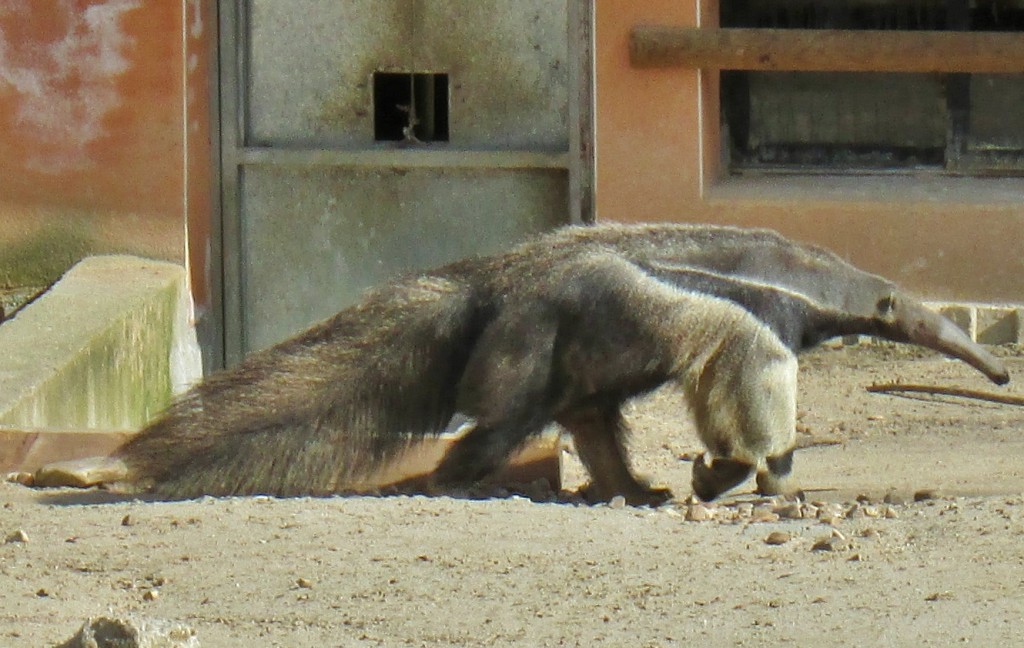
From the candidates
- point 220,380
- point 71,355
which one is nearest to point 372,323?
point 220,380

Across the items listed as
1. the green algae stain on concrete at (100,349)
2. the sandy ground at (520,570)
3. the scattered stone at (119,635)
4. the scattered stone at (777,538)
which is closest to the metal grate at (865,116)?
the green algae stain on concrete at (100,349)

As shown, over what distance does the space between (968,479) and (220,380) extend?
9.48 ft

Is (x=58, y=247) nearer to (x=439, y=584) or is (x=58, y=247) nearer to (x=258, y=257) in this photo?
(x=258, y=257)

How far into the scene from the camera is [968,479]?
6934 millimetres

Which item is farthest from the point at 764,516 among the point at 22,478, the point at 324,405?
the point at 22,478

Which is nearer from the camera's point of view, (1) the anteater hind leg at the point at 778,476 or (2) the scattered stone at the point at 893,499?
(2) the scattered stone at the point at 893,499

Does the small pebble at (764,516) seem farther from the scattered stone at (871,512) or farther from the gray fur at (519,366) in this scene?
the gray fur at (519,366)

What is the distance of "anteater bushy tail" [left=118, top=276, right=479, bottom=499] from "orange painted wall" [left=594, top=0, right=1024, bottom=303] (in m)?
2.89

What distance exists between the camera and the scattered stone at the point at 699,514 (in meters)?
5.95

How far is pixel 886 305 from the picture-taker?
24.1 ft

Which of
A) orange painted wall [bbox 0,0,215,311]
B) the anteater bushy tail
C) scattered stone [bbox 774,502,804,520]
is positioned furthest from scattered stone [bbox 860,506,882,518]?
orange painted wall [bbox 0,0,215,311]

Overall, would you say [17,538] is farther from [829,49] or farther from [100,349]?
[829,49]

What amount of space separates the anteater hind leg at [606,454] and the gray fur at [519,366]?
2 centimetres

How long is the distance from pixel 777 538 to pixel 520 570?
89 centimetres
